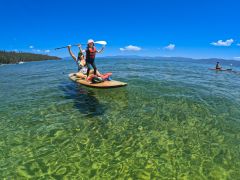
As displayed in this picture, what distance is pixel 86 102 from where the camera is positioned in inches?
619

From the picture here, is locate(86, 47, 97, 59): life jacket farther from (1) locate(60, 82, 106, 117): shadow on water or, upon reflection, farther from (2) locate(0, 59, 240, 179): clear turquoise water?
(2) locate(0, 59, 240, 179): clear turquoise water

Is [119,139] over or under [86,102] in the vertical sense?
under

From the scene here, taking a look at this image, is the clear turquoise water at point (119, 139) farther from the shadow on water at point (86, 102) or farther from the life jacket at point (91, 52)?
the life jacket at point (91, 52)

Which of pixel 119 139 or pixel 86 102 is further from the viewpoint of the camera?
pixel 86 102

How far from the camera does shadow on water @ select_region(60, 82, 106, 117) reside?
534 inches

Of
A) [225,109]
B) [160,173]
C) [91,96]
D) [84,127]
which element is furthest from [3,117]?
[225,109]

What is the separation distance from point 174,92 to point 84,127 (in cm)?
1173

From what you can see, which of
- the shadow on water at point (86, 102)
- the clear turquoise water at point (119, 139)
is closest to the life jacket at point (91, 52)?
the shadow on water at point (86, 102)

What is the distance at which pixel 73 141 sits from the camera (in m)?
9.42

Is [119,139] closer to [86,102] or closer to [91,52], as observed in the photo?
[86,102]

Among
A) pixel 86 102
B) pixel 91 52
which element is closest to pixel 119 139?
pixel 86 102

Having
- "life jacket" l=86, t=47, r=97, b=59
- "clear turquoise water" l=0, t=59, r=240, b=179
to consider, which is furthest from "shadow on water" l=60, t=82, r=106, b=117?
"life jacket" l=86, t=47, r=97, b=59

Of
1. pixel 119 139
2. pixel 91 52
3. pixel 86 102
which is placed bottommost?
pixel 119 139

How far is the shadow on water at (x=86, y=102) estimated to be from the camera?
13.6 meters
